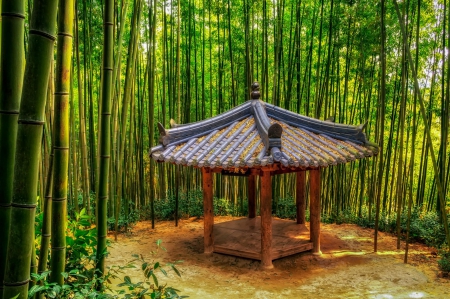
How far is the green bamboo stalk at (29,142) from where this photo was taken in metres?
1.13

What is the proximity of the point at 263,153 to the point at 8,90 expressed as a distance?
11.1 feet

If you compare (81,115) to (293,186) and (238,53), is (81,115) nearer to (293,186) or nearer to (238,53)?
(238,53)

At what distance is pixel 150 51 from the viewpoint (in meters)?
6.00

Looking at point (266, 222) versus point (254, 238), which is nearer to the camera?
point (266, 222)

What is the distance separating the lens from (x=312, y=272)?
4629 millimetres

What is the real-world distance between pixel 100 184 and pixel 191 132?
3117 mm

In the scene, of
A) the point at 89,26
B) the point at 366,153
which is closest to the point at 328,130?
the point at 366,153

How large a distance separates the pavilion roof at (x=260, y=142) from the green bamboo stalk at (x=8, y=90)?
3108mm

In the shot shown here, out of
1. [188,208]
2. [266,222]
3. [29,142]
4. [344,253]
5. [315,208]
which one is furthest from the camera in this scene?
[188,208]

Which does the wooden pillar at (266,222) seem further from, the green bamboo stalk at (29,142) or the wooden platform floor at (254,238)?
the green bamboo stalk at (29,142)

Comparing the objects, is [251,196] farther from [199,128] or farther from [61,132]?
[61,132]

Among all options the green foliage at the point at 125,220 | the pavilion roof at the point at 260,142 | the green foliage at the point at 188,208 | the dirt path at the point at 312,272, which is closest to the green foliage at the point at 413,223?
the dirt path at the point at 312,272

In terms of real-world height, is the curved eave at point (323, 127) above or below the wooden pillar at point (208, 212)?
above

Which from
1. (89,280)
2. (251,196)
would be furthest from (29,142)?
(251,196)
